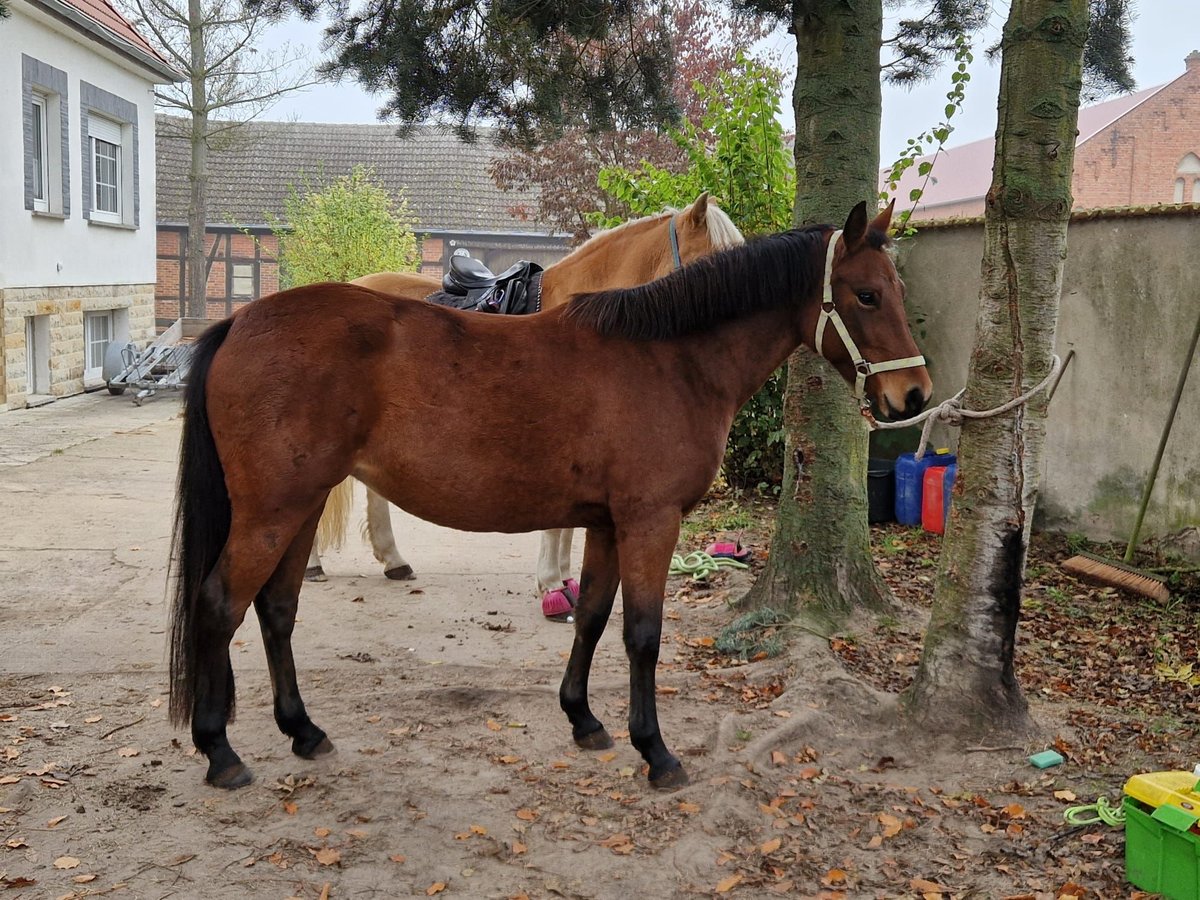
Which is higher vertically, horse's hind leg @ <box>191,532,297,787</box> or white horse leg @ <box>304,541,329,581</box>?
horse's hind leg @ <box>191,532,297,787</box>

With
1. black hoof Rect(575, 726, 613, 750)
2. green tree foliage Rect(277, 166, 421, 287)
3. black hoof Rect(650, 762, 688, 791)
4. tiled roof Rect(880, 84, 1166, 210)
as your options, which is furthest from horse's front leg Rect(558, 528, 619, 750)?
tiled roof Rect(880, 84, 1166, 210)

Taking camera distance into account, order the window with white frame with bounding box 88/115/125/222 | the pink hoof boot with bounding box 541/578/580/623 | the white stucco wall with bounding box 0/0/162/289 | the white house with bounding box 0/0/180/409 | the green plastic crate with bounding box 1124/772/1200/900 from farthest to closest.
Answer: the window with white frame with bounding box 88/115/125/222 → the white house with bounding box 0/0/180/409 → the white stucco wall with bounding box 0/0/162/289 → the pink hoof boot with bounding box 541/578/580/623 → the green plastic crate with bounding box 1124/772/1200/900

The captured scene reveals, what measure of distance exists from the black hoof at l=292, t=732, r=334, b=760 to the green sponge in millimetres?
2537

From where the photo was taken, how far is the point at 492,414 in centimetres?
354

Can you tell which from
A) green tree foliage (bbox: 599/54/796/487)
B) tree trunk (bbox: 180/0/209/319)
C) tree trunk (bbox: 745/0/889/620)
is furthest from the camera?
tree trunk (bbox: 180/0/209/319)

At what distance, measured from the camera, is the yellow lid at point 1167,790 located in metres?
2.83

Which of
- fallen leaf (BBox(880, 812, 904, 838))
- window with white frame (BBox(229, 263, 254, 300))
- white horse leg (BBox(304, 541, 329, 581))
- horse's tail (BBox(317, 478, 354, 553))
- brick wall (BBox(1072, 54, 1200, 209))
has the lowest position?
fallen leaf (BBox(880, 812, 904, 838))

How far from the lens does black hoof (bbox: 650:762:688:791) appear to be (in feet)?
11.7

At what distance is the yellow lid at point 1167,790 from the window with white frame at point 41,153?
1442 centimetres

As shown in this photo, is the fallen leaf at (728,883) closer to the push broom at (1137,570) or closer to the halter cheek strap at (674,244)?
the halter cheek strap at (674,244)

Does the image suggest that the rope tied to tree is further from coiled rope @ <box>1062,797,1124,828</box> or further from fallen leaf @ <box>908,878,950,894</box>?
fallen leaf @ <box>908,878,950,894</box>

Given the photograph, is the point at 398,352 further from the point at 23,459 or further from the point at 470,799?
the point at 23,459

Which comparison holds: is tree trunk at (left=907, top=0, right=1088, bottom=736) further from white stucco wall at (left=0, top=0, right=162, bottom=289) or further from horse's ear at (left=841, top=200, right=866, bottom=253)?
white stucco wall at (left=0, top=0, right=162, bottom=289)

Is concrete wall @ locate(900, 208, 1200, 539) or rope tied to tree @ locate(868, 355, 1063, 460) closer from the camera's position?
rope tied to tree @ locate(868, 355, 1063, 460)
